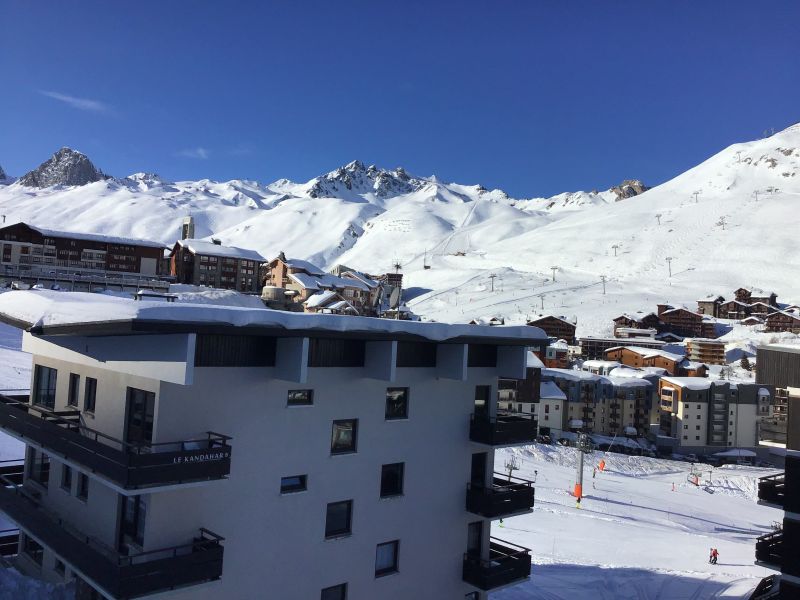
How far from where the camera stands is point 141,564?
33.4ft

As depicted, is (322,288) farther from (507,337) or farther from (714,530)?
→ (507,337)

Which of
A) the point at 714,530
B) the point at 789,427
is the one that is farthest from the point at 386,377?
the point at 714,530

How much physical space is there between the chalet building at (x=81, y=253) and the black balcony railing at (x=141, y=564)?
60944mm

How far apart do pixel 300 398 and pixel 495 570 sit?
8.10 m

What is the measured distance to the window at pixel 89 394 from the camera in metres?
13.8

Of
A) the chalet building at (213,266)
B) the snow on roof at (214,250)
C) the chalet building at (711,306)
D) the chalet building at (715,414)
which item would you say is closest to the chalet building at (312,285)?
the chalet building at (213,266)

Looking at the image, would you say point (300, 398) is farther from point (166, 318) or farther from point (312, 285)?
point (312, 285)

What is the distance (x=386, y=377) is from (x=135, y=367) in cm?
524

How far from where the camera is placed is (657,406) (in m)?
94.8

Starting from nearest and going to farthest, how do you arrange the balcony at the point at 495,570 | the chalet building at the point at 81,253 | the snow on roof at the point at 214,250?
the balcony at the point at 495,570 → the chalet building at the point at 81,253 → the snow on roof at the point at 214,250

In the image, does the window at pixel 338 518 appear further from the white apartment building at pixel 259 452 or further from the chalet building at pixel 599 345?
the chalet building at pixel 599 345

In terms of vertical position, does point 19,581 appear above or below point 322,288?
below

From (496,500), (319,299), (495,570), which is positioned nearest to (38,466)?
(496,500)

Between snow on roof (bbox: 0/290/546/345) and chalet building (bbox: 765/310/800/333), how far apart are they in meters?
150
